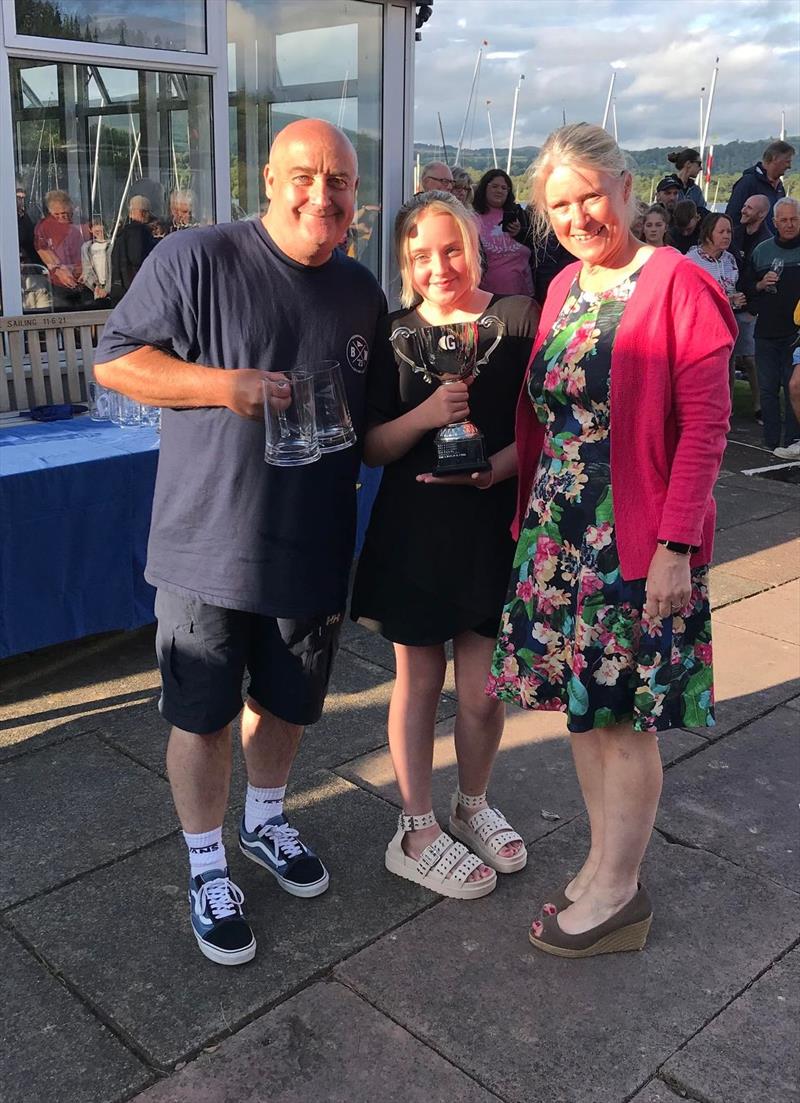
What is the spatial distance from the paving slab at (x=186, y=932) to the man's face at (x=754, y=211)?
8.68 meters

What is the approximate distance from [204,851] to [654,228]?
282 inches

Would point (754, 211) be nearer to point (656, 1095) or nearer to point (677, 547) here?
point (677, 547)

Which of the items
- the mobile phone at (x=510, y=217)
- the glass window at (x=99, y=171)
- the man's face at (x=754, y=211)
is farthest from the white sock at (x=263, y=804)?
the man's face at (x=754, y=211)

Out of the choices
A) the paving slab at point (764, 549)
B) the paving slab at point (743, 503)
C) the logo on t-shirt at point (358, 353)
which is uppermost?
the logo on t-shirt at point (358, 353)

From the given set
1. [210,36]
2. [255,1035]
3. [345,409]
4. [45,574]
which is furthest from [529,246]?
[255,1035]

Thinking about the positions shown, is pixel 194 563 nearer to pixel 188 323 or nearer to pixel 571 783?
pixel 188 323

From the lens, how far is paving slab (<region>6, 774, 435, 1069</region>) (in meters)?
2.29

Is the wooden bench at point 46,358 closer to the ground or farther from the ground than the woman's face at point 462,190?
closer to the ground

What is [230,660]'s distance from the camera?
8.05 ft

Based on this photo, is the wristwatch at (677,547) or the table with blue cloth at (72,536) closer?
the wristwatch at (677,547)

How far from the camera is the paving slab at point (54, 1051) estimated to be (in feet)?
6.77

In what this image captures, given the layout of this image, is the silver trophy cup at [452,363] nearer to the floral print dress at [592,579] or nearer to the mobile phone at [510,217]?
the floral print dress at [592,579]

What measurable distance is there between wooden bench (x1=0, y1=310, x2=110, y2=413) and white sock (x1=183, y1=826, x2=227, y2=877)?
9.40 ft

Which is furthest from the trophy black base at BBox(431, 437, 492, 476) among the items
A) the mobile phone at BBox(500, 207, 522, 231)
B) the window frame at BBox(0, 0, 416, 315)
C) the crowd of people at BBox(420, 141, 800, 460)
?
the mobile phone at BBox(500, 207, 522, 231)
